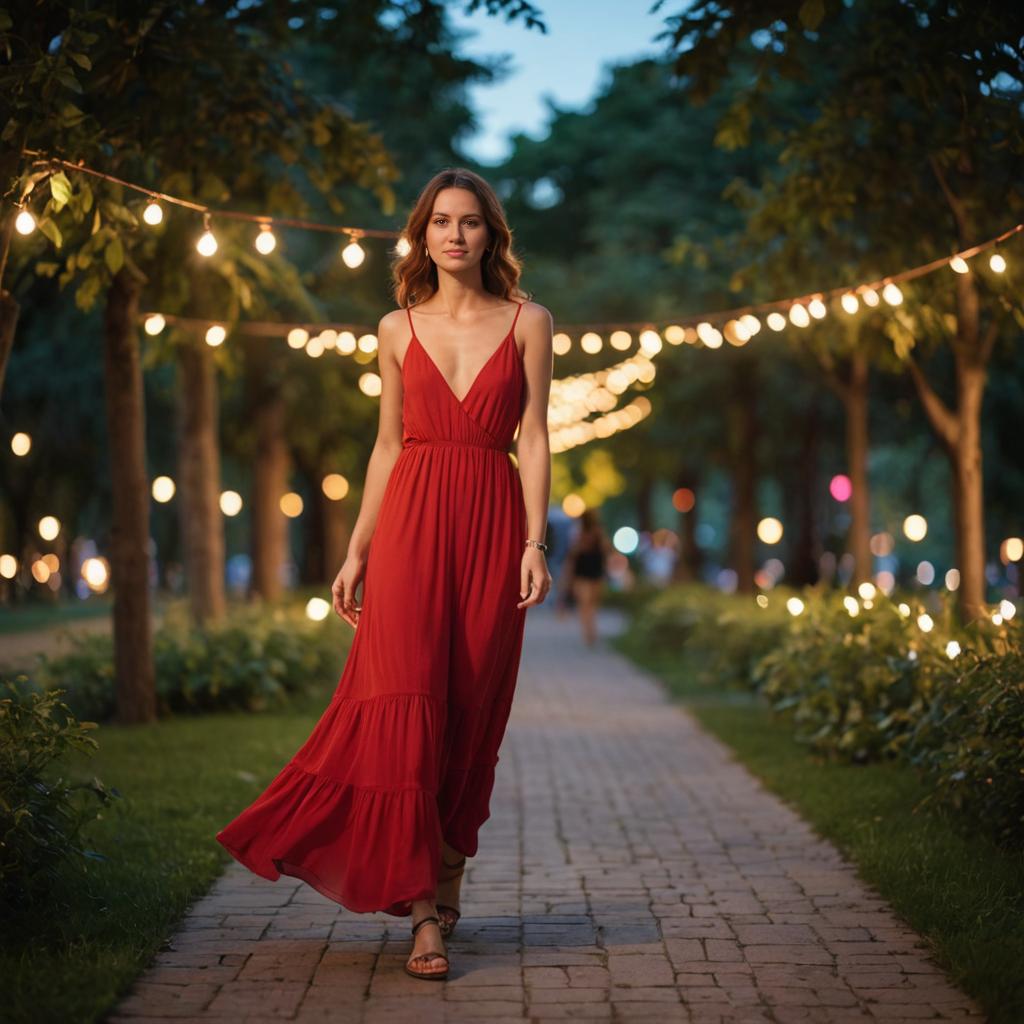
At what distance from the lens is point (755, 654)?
13.9 metres

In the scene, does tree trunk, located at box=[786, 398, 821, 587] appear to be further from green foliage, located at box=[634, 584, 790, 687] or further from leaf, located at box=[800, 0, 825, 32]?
leaf, located at box=[800, 0, 825, 32]

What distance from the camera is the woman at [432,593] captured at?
187 inches

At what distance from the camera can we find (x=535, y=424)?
507 centimetres

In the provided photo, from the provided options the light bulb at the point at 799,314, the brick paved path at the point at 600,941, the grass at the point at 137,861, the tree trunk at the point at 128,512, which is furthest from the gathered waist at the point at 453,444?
the light bulb at the point at 799,314

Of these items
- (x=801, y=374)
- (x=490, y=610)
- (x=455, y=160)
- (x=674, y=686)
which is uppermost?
(x=455, y=160)

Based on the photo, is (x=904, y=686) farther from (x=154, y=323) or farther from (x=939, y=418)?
(x=154, y=323)

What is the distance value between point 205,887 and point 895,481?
3910 cm

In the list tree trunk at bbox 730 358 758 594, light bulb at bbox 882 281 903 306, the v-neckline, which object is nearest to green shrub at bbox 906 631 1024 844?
the v-neckline

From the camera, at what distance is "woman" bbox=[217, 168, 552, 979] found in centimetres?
476

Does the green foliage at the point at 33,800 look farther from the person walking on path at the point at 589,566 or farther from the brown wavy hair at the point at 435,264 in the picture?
the person walking on path at the point at 589,566

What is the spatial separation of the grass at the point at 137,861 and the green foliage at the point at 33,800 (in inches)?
5.9

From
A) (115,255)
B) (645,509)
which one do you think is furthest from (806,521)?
(115,255)

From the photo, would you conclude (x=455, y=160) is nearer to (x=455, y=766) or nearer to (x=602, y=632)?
(x=602, y=632)

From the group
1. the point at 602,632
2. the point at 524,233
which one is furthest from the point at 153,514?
the point at 602,632
